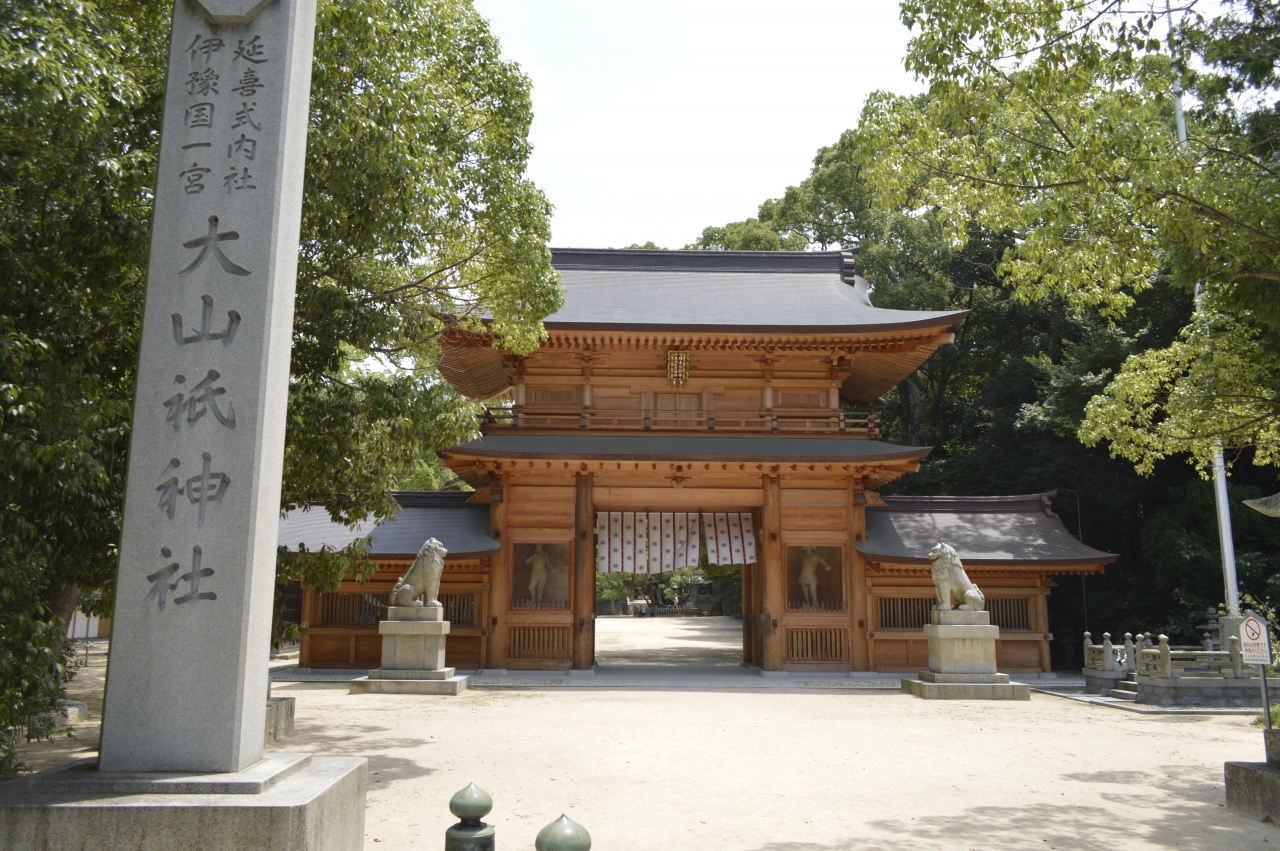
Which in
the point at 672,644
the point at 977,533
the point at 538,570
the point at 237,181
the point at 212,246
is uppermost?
the point at 237,181

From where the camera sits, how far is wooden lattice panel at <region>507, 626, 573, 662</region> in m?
15.7

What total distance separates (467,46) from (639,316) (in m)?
7.78

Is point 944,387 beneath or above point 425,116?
above

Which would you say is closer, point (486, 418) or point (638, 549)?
point (486, 418)

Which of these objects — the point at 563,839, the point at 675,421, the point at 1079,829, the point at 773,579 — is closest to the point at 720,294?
the point at 675,421

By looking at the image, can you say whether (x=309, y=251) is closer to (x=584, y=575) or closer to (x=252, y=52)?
(x=252, y=52)

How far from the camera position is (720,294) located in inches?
761

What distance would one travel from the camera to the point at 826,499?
16359 millimetres

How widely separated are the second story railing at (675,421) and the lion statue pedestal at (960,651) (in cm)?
441

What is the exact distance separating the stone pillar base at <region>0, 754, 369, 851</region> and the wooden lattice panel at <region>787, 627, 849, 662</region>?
43.2ft

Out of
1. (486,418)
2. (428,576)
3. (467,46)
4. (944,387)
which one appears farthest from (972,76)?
(944,387)

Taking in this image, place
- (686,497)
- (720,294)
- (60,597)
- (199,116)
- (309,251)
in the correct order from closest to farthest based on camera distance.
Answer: (199,116) → (60,597) → (309,251) → (686,497) → (720,294)

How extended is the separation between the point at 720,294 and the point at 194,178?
51.3 ft

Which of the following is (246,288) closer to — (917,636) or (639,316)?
(639,316)
